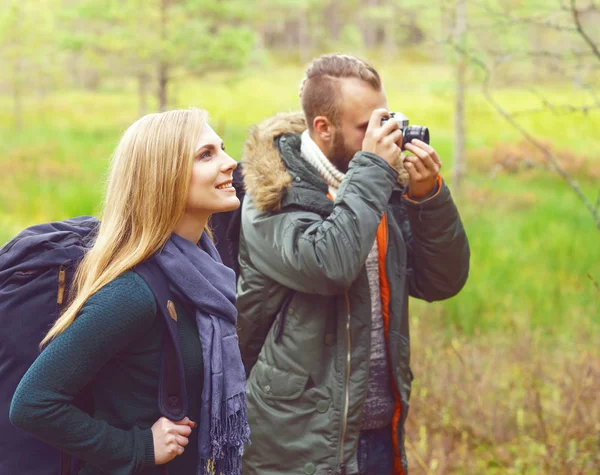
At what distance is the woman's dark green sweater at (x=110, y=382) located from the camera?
5.28ft

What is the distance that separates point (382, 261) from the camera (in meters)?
2.47

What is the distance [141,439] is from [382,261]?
1077 millimetres

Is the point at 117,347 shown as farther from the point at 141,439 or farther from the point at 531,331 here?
the point at 531,331

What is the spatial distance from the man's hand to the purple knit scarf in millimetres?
825

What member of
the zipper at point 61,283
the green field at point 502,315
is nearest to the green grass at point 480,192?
the green field at point 502,315

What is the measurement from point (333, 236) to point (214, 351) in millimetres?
573

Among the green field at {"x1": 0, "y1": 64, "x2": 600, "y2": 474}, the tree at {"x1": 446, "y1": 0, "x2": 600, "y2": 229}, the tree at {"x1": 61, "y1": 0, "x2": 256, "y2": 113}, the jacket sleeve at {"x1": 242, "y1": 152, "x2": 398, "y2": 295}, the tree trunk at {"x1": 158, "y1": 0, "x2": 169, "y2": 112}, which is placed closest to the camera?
the jacket sleeve at {"x1": 242, "y1": 152, "x2": 398, "y2": 295}

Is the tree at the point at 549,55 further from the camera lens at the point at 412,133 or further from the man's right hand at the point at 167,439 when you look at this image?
the man's right hand at the point at 167,439

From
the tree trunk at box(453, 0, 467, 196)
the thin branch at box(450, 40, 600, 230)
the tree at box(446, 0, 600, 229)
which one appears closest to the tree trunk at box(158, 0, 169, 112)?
the tree trunk at box(453, 0, 467, 196)

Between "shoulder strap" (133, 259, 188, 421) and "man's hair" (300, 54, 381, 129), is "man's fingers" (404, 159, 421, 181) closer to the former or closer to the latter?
"man's hair" (300, 54, 381, 129)

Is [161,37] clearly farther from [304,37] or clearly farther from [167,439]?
[304,37]

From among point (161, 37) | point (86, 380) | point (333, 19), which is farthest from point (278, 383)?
point (333, 19)

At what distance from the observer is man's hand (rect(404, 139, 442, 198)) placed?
239 centimetres

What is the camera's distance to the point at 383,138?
231 centimetres
